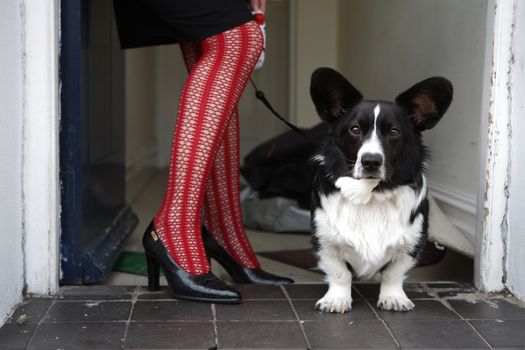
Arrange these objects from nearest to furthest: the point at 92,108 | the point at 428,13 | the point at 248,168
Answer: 1. the point at 92,108
2. the point at 428,13
3. the point at 248,168

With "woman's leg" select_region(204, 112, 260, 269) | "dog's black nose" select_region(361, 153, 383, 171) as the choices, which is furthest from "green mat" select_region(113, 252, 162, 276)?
"dog's black nose" select_region(361, 153, 383, 171)

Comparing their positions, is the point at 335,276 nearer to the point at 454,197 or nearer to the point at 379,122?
the point at 379,122

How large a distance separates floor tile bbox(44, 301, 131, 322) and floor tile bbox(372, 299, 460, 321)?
675 mm

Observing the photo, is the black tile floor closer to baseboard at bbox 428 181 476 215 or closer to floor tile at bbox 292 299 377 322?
floor tile at bbox 292 299 377 322

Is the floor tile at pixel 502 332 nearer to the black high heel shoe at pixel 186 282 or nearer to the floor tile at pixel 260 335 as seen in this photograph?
the floor tile at pixel 260 335

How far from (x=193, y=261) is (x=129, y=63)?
10.0 feet

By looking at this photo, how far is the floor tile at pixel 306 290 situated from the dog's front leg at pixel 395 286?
189 mm

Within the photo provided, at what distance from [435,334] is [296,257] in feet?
3.93

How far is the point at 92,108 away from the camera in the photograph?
2.36m

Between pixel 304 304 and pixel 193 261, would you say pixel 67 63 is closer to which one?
pixel 193 261

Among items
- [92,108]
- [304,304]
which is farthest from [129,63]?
[304,304]

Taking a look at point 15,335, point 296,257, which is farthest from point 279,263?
point 15,335

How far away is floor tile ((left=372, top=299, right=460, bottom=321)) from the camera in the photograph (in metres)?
1.87

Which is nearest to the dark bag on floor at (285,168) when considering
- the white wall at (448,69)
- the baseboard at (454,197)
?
the white wall at (448,69)
